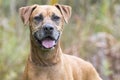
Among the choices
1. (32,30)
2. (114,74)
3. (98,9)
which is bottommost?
(114,74)

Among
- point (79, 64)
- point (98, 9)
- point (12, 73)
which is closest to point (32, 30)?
point (79, 64)

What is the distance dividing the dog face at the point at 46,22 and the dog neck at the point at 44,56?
226 mm

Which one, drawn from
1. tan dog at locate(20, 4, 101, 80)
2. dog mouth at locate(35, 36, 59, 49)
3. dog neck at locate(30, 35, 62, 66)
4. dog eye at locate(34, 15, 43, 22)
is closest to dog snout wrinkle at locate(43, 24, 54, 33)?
tan dog at locate(20, 4, 101, 80)

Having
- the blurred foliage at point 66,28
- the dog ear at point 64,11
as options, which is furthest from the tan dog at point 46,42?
the blurred foliage at point 66,28

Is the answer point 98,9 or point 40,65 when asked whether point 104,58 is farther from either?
point 40,65

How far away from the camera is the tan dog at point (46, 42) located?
36.4ft

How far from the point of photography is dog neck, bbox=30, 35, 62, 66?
11422 mm

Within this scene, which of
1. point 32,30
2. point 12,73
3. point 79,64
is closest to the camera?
point 32,30

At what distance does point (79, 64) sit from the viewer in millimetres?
12422

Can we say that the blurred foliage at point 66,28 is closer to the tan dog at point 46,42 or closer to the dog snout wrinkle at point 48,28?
the tan dog at point 46,42

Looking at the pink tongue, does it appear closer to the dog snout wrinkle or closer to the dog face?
the dog face

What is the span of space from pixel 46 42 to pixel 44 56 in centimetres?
38

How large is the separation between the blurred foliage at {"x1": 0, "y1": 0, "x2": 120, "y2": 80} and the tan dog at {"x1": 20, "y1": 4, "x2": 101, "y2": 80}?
12.0 feet

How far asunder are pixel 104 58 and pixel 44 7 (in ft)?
18.0
